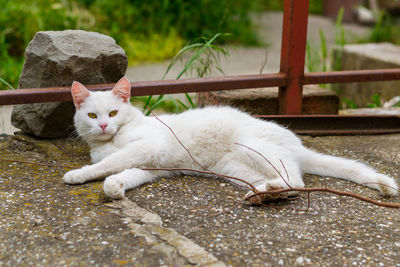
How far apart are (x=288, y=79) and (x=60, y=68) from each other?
145 centimetres

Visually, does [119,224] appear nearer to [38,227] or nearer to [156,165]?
[38,227]

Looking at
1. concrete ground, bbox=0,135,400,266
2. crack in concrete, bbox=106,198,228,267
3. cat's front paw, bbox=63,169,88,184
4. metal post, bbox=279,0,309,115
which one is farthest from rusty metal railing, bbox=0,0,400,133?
crack in concrete, bbox=106,198,228,267

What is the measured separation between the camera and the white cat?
7.52 ft

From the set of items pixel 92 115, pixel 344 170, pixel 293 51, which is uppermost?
pixel 293 51

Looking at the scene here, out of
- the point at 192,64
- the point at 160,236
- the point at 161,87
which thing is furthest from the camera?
the point at 192,64

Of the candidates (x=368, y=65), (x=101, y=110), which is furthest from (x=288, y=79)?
(x=368, y=65)

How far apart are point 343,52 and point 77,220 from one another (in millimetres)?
4444

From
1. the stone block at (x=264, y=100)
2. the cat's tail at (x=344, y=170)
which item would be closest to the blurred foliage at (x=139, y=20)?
the stone block at (x=264, y=100)

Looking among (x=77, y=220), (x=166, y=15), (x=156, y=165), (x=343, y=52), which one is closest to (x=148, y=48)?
(x=166, y=15)

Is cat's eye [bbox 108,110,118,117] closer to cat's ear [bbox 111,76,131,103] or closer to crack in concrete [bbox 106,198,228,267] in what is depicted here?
cat's ear [bbox 111,76,131,103]

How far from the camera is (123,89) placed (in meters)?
2.49

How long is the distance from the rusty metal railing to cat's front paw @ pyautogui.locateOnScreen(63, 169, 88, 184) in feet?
1.84

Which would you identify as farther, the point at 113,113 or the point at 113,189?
the point at 113,113

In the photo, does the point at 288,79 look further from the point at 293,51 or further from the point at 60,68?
the point at 60,68
